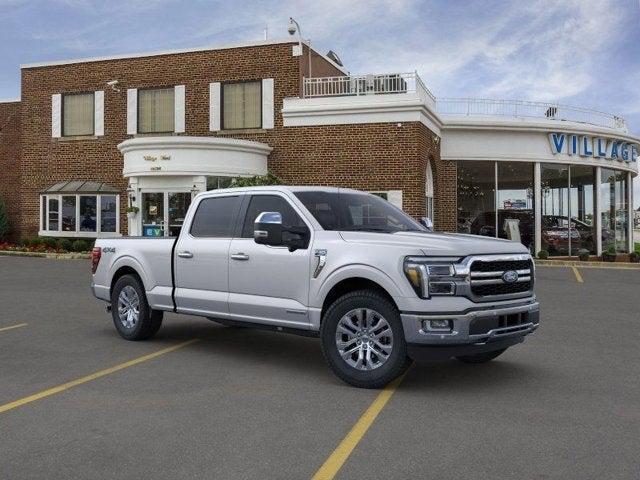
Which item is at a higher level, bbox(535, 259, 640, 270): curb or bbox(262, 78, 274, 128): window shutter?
bbox(262, 78, 274, 128): window shutter

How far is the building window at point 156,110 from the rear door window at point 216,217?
19.1 m

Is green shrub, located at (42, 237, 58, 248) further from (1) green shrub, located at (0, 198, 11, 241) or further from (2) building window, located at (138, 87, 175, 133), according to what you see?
(2) building window, located at (138, 87, 175, 133)

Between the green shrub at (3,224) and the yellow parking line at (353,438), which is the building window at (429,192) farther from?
the yellow parking line at (353,438)

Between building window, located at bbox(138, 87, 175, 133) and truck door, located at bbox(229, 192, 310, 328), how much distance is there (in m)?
20.0

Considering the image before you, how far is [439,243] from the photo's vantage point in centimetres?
597

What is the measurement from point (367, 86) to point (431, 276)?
18.5 m

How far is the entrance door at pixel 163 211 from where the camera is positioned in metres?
23.5

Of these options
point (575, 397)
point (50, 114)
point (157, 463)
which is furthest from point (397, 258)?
point (50, 114)

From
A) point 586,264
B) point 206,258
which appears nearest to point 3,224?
point 586,264

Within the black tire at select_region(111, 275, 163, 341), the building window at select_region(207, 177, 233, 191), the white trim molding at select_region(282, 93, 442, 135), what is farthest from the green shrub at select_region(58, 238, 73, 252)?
the black tire at select_region(111, 275, 163, 341)

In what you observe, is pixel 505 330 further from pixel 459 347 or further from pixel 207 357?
pixel 207 357

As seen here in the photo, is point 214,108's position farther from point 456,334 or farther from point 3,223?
point 456,334

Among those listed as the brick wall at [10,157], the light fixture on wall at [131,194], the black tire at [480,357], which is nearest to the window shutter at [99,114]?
the light fixture on wall at [131,194]

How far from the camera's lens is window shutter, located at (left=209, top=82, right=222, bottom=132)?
25562 millimetres
